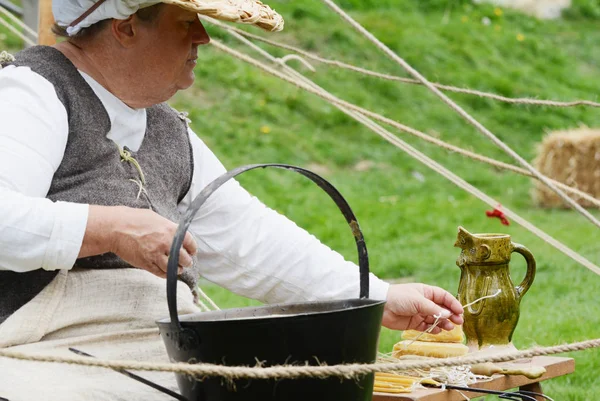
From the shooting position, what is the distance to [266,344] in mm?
1342

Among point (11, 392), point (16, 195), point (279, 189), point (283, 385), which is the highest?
point (16, 195)

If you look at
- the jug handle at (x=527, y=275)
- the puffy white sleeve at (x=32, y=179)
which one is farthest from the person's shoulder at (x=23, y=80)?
the jug handle at (x=527, y=275)

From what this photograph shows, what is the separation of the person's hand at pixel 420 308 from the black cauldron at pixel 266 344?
0.42 metres

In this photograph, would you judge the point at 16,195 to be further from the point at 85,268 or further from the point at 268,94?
the point at 268,94

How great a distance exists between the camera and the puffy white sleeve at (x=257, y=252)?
78.0 inches

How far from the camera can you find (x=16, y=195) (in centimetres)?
150

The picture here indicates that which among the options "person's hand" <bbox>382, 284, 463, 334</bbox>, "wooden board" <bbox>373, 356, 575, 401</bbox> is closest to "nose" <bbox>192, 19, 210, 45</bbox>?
"person's hand" <bbox>382, 284, 463, 334</bbox>

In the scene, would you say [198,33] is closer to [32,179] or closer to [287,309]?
[32,179]

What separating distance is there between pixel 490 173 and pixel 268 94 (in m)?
1.81

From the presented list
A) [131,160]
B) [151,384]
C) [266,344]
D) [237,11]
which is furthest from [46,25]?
[266,344]

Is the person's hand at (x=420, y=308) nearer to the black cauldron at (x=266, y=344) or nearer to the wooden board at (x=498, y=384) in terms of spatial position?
the wooden board at (x=498, y=384)

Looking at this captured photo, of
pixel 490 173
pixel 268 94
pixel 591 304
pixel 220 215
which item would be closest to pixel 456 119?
pixel 490 173

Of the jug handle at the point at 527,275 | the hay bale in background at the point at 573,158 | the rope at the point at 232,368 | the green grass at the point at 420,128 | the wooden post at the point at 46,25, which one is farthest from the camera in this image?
the hay bale in background at the point at 573,158

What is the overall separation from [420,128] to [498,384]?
574cm
